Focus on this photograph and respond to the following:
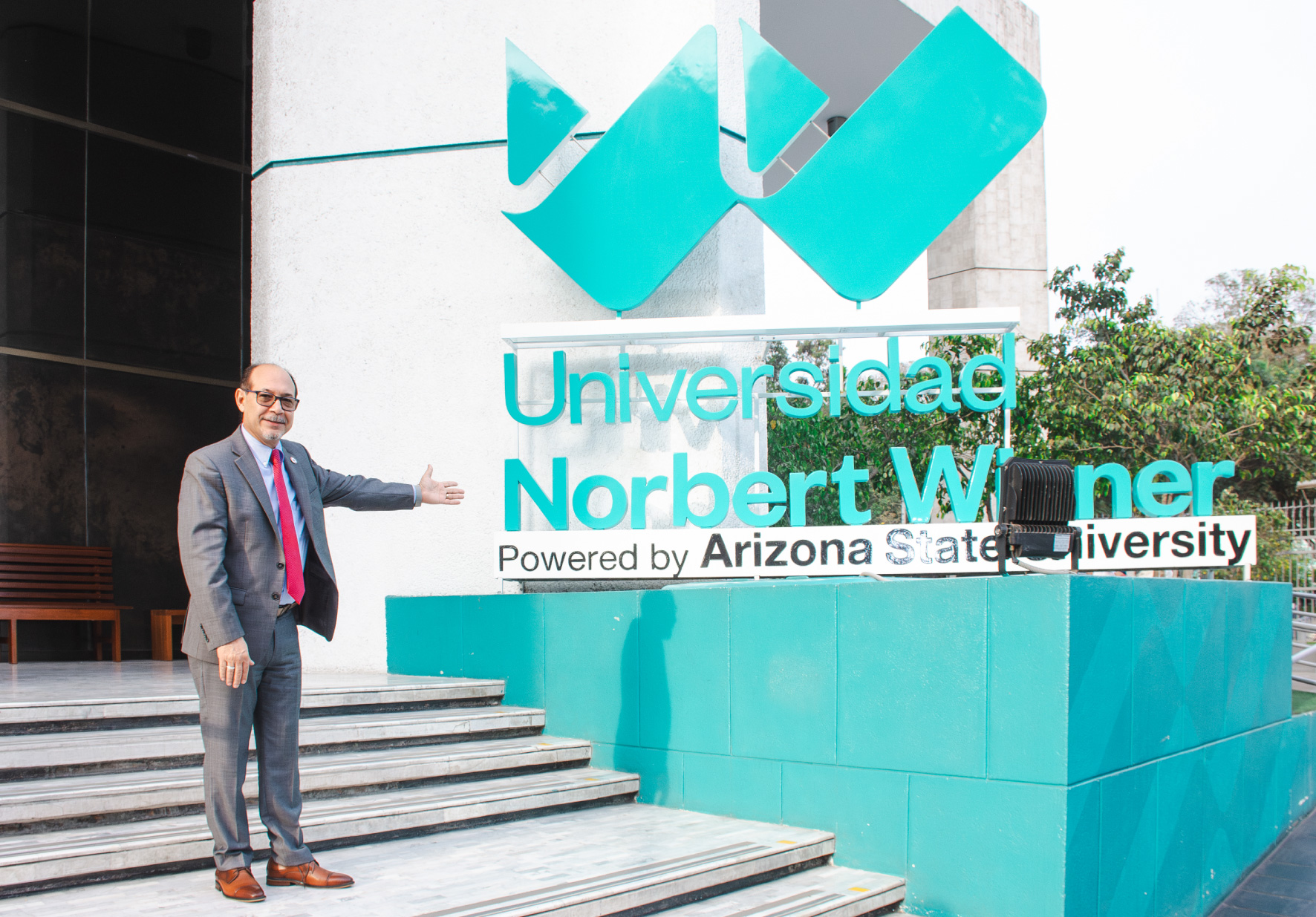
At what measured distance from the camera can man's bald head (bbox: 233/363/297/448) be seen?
145 inches

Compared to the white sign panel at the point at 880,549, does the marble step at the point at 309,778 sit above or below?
below

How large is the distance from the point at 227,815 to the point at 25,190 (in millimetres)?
8981

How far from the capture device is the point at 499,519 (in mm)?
7246

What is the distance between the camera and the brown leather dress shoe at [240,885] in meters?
3.46

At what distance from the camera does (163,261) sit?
440 inches

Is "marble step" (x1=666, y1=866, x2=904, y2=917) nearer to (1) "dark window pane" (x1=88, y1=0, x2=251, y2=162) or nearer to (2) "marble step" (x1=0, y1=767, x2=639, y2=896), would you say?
(2) "marble step" (x1=0, y1=767, x2=639, y2=896)

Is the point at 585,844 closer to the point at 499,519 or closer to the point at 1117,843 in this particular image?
the point at 1117,843

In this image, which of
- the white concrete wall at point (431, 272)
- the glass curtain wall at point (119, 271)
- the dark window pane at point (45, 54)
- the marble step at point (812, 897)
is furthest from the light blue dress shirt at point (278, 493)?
the dark window pane at point (45, 54)

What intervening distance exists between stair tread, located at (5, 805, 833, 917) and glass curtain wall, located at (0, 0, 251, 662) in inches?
264

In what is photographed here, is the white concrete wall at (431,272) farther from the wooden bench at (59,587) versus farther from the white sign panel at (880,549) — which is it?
the wooden bench at (59,587)

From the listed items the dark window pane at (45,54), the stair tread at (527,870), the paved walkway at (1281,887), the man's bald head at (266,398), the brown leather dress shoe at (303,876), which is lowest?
the paved walkway at (1281,887)

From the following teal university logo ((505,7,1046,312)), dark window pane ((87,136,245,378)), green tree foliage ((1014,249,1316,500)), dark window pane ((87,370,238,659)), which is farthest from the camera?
green tree foliage ((1014,249,1316,500))

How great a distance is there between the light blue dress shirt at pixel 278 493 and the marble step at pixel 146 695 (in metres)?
1.76

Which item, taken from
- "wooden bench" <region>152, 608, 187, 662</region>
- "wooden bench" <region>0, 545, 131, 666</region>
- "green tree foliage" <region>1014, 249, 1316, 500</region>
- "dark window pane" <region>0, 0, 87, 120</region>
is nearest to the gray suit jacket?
"wooden bench" <region>0, 545, 131, 666</region>
